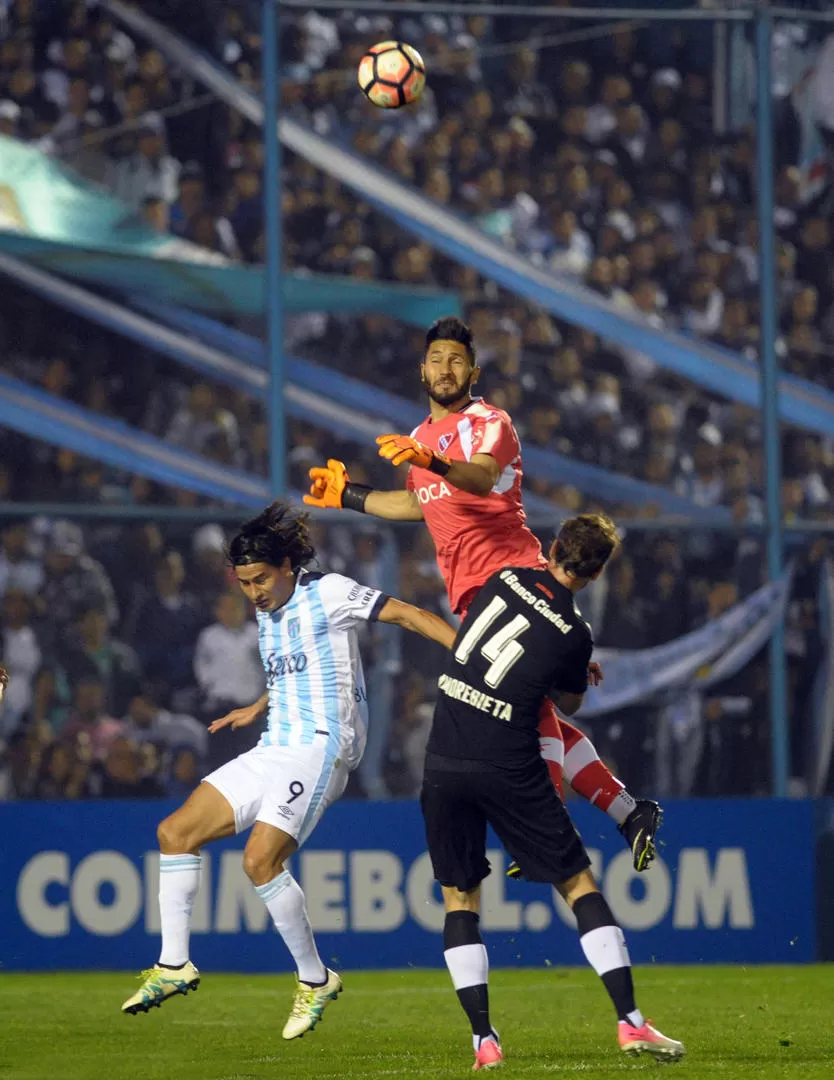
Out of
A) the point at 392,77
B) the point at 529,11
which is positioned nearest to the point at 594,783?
the point at 392,77

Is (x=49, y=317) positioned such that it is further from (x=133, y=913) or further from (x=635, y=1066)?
(x=635, y=1066)

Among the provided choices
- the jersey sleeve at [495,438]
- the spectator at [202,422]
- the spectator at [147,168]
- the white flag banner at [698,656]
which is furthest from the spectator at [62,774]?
the jersey sleeve at [495,438]

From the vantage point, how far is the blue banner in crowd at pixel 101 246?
12.9 metres

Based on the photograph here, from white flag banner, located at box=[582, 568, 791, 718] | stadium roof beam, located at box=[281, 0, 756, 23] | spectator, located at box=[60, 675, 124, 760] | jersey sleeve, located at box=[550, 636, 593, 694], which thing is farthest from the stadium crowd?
jersey sleeve, located at box=[550, 636, 593, 694]

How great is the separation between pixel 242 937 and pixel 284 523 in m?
4.22

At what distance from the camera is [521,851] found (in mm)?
5949

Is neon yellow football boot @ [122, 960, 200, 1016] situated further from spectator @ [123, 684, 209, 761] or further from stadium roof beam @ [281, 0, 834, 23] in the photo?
stadium roof beam @ [281, 0, 834, 23]

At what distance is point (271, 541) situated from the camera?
689 centimetres

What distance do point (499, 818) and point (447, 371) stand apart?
1.60 m

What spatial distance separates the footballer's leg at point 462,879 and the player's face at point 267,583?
1175 millimetres

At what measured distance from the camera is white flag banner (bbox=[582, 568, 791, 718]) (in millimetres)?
11953

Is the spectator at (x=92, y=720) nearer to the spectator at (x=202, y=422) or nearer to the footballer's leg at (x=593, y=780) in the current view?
the spectator at (x=202, y=422)

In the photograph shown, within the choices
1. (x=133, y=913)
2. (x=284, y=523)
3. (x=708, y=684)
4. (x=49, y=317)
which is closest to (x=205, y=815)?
(x=284, y=523)

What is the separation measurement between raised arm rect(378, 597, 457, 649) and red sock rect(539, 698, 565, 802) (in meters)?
0.41
